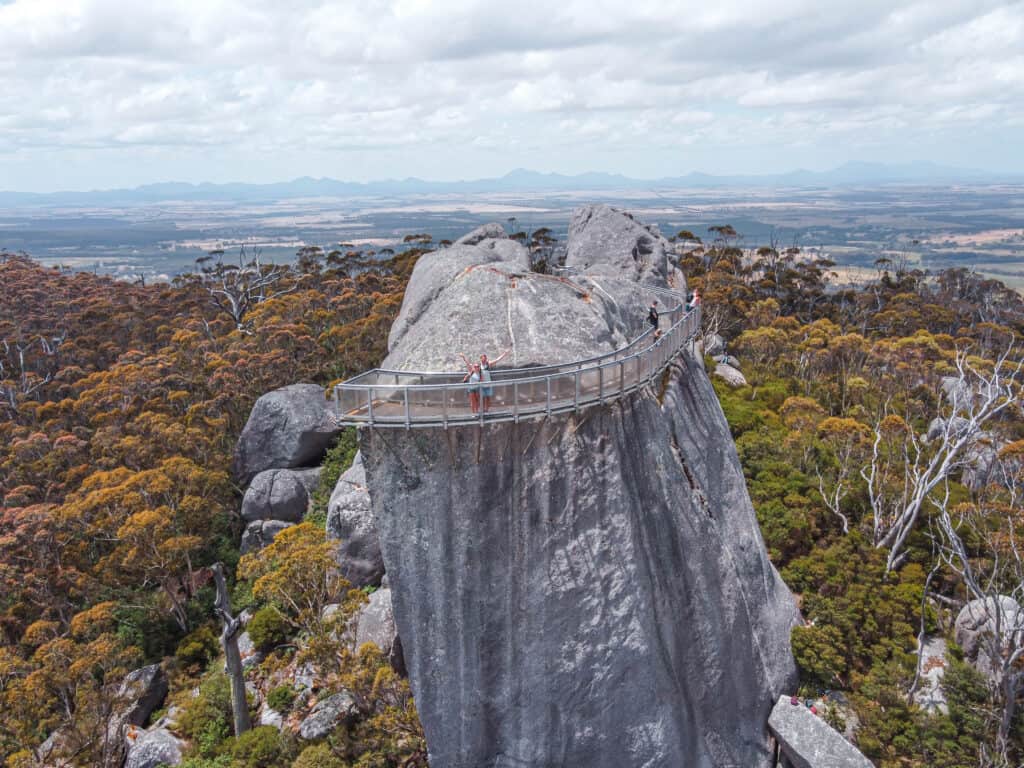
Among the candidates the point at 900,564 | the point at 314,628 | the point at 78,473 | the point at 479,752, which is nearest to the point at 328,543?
the point at 314,628

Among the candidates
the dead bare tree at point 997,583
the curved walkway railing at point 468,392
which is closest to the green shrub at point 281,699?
the curved walkway railing at point 468,392

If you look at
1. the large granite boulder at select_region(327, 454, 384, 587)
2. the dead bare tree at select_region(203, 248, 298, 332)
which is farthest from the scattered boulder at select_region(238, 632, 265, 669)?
the dead bare tree at select_region(203, 248, 298, 332)

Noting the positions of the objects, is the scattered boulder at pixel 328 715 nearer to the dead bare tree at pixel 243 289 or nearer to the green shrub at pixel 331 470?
the green shrub at pixel 331 470

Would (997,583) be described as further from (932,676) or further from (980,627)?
(932,676)

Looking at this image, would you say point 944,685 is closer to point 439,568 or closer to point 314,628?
point 439,568

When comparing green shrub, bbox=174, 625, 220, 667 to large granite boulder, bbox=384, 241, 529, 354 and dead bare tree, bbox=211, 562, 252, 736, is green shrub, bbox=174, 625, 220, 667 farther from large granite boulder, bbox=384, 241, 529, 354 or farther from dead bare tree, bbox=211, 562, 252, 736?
large granite boulder, bbox=384, 241, 529, 354

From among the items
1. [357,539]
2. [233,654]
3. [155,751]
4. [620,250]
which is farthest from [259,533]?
[620,250]

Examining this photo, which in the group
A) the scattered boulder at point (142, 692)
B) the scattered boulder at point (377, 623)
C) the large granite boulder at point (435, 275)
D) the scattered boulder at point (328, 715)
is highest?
the large granite boulder at point (435, 275)
